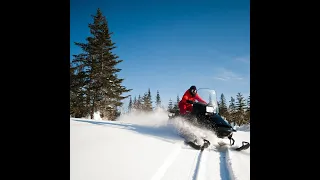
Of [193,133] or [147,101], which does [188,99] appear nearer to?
[193,133]

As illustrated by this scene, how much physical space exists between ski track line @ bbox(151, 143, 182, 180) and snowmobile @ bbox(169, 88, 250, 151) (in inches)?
36.2

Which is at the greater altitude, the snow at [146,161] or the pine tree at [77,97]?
the pine tree at [77,97]

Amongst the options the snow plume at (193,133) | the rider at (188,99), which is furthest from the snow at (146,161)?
the rider at (188,99)

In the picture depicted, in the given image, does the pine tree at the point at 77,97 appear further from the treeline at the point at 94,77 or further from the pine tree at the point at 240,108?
the pine tree at the point at 240,108

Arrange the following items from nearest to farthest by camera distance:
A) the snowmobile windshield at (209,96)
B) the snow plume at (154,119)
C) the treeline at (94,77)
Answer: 1. the snowmobile windshield at (209,96)
2. the snow plume at (154,119)
3. the treeline at (94,77)

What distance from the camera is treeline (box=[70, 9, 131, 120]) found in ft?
51.2

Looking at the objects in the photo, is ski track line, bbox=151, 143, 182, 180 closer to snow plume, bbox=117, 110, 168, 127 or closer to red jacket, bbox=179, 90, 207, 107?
red jacket, bbox=179, 90, 207, 107

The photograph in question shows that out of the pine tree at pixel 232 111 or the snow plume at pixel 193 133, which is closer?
the snow plume at pixel 193 133

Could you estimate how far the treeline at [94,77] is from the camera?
15.6 m

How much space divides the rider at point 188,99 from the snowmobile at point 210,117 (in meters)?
0.16

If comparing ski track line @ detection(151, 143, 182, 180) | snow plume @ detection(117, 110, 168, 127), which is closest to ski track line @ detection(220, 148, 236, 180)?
ski track line @ detection(151, 143, 182, 180)
